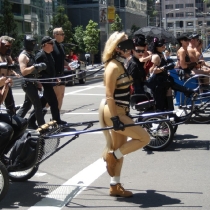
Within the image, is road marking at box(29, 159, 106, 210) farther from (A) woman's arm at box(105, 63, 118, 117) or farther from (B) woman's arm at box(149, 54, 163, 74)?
(B) woman's arm at box(149, 54, 163, 74)

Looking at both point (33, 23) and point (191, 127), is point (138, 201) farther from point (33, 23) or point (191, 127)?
point (33, 23)

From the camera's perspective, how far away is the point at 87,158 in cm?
901

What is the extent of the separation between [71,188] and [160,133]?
2643mm

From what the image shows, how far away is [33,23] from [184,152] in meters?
47.5

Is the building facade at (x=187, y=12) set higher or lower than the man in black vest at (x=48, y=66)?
higher

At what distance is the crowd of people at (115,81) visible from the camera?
6.46 metres

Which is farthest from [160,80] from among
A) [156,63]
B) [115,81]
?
[115,81]

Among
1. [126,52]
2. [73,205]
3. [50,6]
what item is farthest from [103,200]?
[50,6]

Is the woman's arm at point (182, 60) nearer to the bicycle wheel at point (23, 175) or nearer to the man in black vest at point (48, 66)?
the man in black vest at point (48, 66)

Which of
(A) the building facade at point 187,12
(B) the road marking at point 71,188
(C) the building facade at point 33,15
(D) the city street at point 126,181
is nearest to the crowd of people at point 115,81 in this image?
(D) the city street at point 126,181

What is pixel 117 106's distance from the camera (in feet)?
21.3

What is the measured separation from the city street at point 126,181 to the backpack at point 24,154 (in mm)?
417

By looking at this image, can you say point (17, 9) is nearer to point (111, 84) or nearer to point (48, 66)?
point (48, 66)

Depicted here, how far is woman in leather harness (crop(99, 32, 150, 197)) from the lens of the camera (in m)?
6.36
